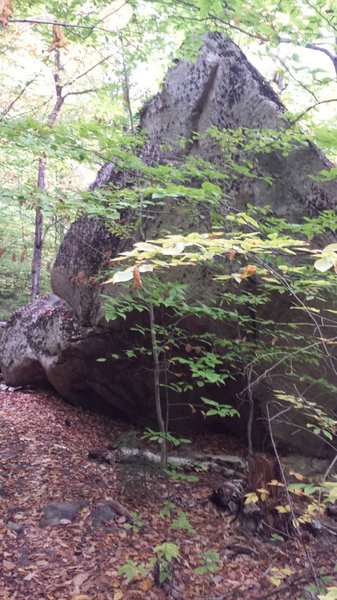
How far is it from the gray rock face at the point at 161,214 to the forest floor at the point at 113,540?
1117 mm

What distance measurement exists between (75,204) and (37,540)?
3.06m

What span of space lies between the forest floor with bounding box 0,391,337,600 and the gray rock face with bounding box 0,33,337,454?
3.67 ft

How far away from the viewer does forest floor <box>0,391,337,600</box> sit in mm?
3438

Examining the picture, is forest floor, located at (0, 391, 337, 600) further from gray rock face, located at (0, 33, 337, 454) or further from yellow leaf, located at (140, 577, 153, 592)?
gray rock face, located at (0, 33, 337, 454)

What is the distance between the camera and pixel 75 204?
3.64 m

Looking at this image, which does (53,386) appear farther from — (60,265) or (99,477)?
(99,477)

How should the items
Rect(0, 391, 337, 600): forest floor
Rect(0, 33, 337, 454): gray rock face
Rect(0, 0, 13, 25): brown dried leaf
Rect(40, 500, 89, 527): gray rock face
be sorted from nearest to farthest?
1. Rect(0, 0, 13, 25): brown dried leaf
2. Rect(0, 391, 337, 600): forest floor
3. Rect(40, 500, 89, 527): gray rock face
4. Rect(0, 33, 337, 454): gray rock face

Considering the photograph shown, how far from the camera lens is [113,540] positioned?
4.04 metres

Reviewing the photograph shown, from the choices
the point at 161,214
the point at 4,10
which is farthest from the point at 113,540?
the point at 4,10

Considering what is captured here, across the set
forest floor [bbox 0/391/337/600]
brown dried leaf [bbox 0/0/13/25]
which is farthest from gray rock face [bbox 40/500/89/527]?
brown dried leaf [bbox 0/0/13/25]

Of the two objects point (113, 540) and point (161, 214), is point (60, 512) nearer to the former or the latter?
point (113, 540)

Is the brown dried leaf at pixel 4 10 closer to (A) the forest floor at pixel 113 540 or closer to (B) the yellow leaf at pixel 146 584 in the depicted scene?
(A) the forest floor at pixel 113 540

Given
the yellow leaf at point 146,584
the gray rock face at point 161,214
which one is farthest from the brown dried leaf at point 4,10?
the yellow leaf at point 146,584

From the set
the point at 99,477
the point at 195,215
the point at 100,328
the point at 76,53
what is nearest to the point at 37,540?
the point at 99,477
